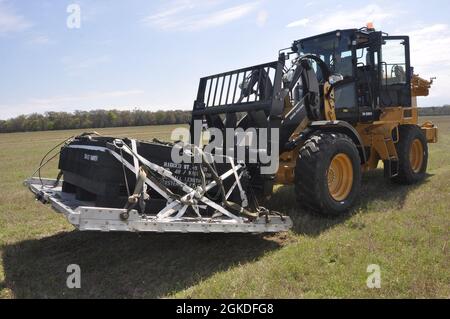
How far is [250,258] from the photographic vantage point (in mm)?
4984

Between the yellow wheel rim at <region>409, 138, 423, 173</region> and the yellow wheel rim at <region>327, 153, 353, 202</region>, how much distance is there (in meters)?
3.31

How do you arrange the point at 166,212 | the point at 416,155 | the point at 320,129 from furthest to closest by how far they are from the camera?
the point at 416,155 < the point at 320,129 < the point at 166,212

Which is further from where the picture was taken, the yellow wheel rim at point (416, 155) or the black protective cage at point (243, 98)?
the yellow wheel rim at point (416, 155)

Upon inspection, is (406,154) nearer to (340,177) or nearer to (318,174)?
(340,177)

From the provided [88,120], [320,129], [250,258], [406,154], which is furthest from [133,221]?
[88,120]

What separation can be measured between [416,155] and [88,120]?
173 feet

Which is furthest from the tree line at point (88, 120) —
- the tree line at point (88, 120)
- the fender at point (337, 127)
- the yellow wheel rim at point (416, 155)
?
the fender at point (337, 127)

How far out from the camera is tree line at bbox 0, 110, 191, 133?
5706 cm

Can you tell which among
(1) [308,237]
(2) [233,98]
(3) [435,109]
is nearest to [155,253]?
(1) [308,237]

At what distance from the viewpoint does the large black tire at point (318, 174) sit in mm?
5926

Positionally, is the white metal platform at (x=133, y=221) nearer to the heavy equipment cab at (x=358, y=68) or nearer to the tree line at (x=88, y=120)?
the heavy equipment cab at (x=358, y=68)

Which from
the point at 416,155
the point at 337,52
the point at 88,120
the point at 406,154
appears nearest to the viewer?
the point at 337,52

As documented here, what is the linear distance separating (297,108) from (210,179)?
2.00 m

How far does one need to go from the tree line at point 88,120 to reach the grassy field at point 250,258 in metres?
49.3
